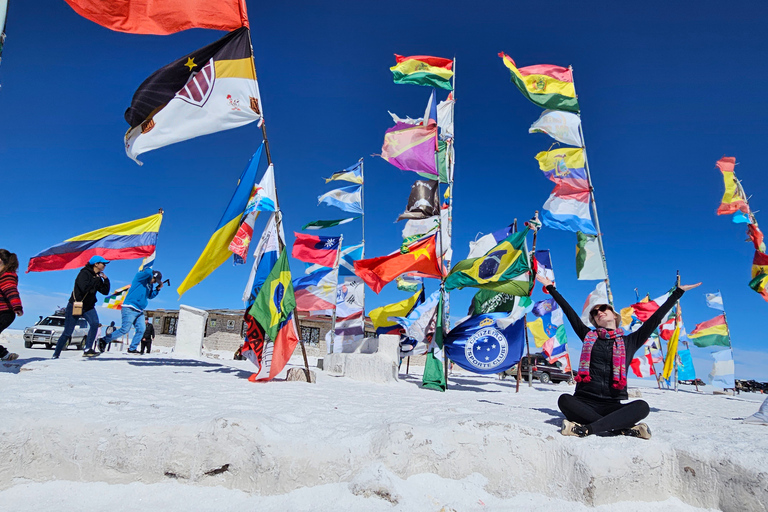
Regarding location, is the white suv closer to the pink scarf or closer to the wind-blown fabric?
the wind-blown fabric

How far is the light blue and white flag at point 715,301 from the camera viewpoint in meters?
13.7

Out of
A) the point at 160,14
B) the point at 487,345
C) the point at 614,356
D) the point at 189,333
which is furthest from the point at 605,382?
the point at 189,333

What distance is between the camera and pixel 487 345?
743 cm

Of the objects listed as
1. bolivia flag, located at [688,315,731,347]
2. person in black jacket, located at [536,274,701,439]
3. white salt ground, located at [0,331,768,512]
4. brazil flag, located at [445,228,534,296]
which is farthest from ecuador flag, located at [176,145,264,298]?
bolivia flag, located at [688,315,731,347]

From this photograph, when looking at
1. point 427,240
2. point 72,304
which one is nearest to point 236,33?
point 427,240

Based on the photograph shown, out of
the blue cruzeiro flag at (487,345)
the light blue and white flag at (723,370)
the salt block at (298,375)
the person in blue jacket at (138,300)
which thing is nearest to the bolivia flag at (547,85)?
the blue cruzeiro flag at (487,345)

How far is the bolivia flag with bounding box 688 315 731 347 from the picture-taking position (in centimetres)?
1305

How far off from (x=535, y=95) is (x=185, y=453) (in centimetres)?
959

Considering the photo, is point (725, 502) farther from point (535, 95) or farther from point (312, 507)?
point (535, 95)

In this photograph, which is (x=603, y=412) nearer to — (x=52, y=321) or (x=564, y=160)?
(x=564, y=160)

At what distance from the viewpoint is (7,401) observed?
3.20m

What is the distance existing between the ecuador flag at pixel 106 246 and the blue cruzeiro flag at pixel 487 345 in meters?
6.18

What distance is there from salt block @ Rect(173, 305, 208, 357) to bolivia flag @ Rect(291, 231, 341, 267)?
3.27 metres

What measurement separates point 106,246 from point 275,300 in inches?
151
